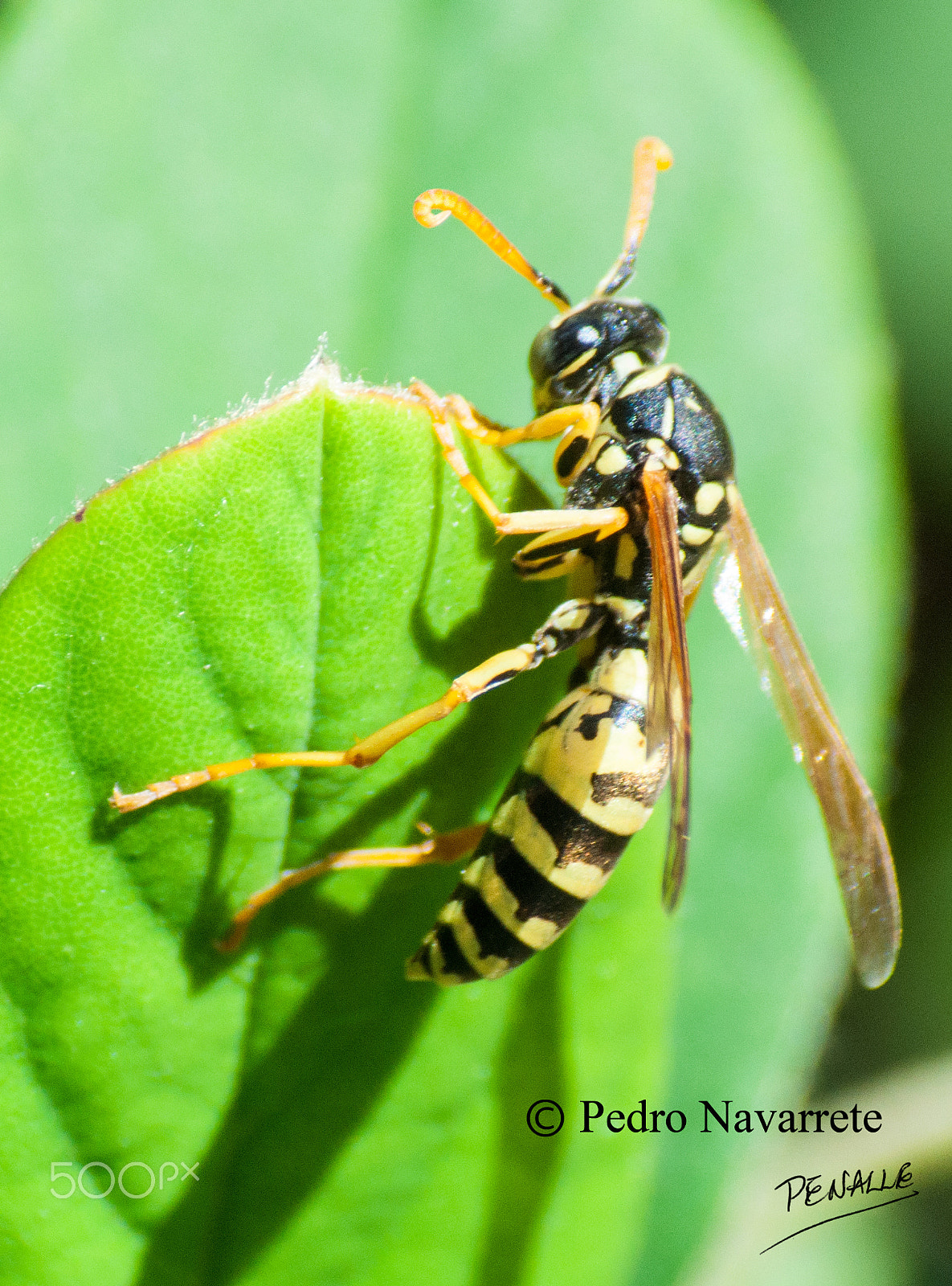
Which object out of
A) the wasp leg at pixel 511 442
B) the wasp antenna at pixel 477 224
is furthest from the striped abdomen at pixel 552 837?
the wasp antenna at pixel 477 224

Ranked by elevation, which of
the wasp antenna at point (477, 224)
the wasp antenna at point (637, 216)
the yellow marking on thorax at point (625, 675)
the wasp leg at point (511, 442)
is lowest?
the yellow marking on thorax at point (625, 675)

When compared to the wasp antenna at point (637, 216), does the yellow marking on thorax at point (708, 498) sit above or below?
Answer: below

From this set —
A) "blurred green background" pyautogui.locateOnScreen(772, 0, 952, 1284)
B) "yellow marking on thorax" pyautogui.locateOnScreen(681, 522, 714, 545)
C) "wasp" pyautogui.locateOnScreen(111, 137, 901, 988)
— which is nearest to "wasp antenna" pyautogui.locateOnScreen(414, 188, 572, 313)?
"wasp" pyautogui.locateOnScreen(111, 137, 901, 988)

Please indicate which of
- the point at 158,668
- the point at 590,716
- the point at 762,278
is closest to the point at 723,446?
the point at 590,716

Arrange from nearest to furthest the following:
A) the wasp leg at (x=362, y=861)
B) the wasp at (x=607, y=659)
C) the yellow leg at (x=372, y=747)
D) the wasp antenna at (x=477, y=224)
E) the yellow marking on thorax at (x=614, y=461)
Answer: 1. the yellow leg at (x=372, y=747)
2. the wasp leg at (x=362, y=861)
3. the wasp at (x=607, y=659)
4. the wasp antenna at (x=477, y=224)
5. the yellow marking on thorax at (x=614, y=461)

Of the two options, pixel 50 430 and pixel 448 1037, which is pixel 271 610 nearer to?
pixel 448 1037

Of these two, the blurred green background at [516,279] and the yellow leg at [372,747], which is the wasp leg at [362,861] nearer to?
the yellow leg at [372,747]

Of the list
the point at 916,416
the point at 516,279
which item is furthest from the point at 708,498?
the point at 916,416

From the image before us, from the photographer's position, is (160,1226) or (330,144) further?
(330,144)
